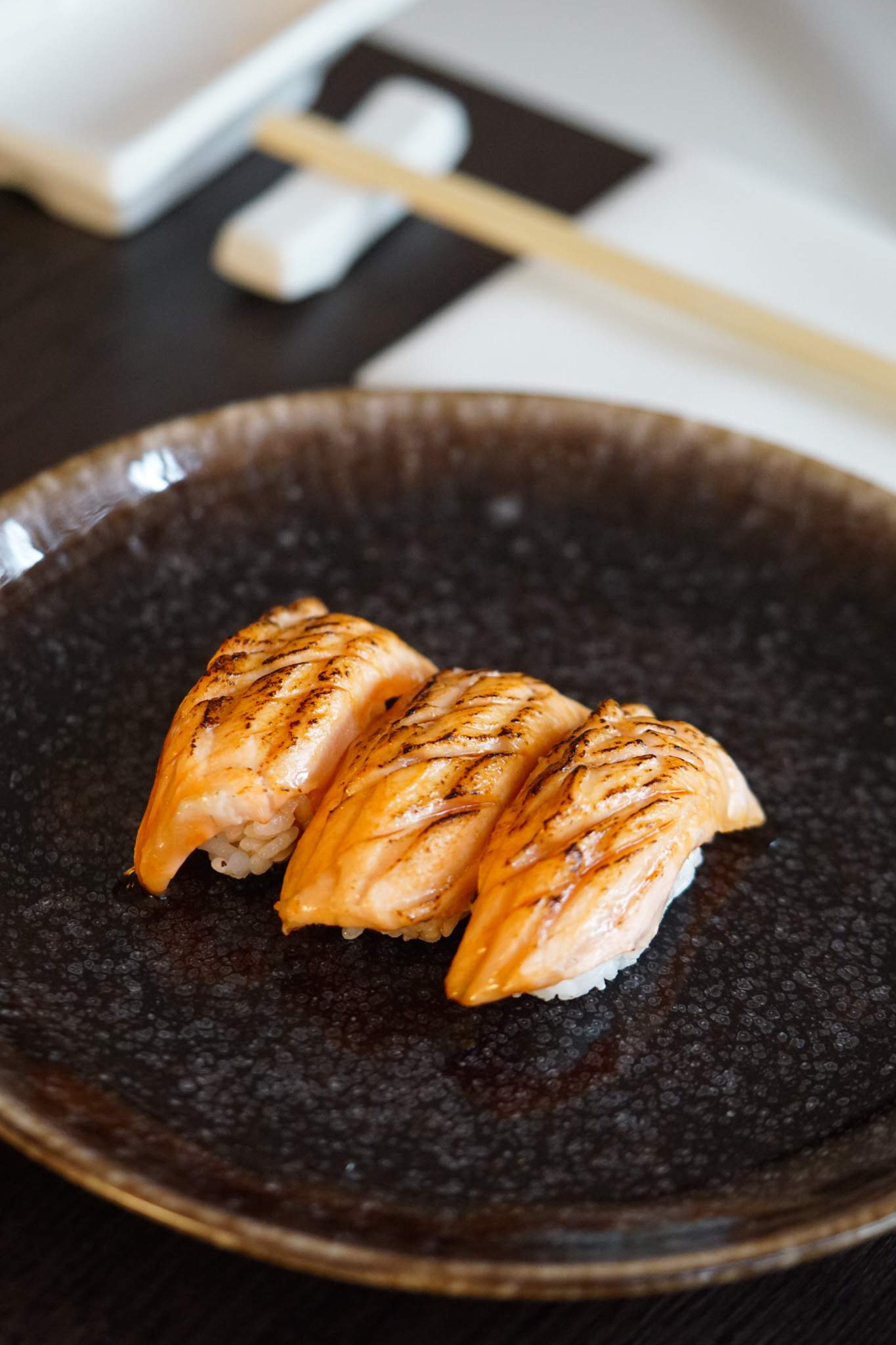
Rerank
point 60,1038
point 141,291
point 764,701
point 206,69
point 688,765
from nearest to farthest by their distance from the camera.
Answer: point 60,1038 → point 688,765 → point 764,701 → point 141,291 → point 206,69

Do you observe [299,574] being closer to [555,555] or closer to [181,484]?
[181,484]

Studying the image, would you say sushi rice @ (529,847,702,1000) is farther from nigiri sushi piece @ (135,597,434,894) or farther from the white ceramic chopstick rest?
the white ceramic chopstick rest

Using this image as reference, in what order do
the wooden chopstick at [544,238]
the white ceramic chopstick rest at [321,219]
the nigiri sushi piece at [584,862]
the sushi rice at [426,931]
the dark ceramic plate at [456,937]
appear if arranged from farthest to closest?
1. the white ceramic chopstick rest at [321,219]
2. the wooden chopstick at [544,238]
3. the sushi rice at [426,931]
4. the nigiri sushi piece at [584,862]
5. the dark ceramic plate at [456,937]

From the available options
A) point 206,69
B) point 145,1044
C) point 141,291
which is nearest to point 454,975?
point 145,1044

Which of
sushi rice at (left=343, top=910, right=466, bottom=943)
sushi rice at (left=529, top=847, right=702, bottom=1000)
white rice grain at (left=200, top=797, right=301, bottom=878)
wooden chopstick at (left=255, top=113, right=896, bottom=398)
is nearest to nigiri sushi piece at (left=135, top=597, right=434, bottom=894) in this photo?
white rice grain at (left=200, top=797, right=301, bottom=878)

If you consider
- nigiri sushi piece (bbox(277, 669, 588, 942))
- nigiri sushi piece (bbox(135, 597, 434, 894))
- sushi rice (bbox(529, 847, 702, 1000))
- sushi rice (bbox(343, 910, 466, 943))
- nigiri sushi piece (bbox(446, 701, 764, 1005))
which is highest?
nigiri sushi piece (bbox(135, 597, 434, 894))

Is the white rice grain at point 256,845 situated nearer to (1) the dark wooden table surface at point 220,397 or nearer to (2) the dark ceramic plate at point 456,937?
(2) the dark ceramic plate at point 456,937

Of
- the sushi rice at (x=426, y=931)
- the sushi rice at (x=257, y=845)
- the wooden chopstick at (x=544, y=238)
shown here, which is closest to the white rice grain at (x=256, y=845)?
the sushi rice at (x=257, y=845)
